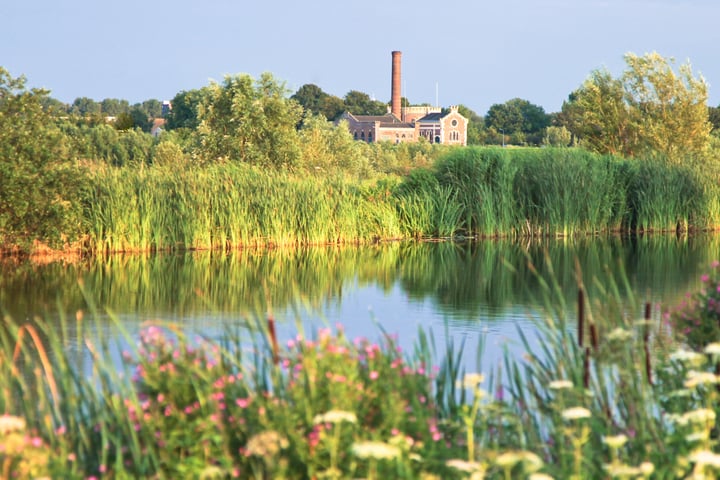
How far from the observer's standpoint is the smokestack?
371ft

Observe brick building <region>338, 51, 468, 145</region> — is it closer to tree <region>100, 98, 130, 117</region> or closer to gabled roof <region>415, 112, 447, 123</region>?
gabled roof <region>415, 112, 447, 123</region>

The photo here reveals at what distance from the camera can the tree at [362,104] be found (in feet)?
443

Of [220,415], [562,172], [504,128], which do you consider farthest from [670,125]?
[504,128]

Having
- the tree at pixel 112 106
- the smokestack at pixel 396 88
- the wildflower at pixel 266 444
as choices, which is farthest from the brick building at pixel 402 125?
the wildflower at pixel 266 444

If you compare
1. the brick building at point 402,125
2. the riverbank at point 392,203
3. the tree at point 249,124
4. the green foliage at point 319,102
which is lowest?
the riverbank at point 392,203

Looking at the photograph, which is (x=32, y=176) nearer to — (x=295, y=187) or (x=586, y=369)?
(x=295, y=187)

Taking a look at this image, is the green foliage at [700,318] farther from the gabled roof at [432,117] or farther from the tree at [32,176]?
the gabled roof at [432,117]

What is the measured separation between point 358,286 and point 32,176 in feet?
20.6

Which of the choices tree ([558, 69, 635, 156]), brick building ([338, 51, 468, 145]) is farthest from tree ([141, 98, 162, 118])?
tree ([558, 69, 635, 156])

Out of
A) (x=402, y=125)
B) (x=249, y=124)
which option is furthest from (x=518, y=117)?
(x=249, y=124)

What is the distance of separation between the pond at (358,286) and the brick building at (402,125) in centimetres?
9498

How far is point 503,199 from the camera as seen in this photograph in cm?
2492

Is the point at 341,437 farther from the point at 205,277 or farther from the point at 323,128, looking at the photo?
the point at 323,128

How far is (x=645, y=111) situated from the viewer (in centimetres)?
3594
